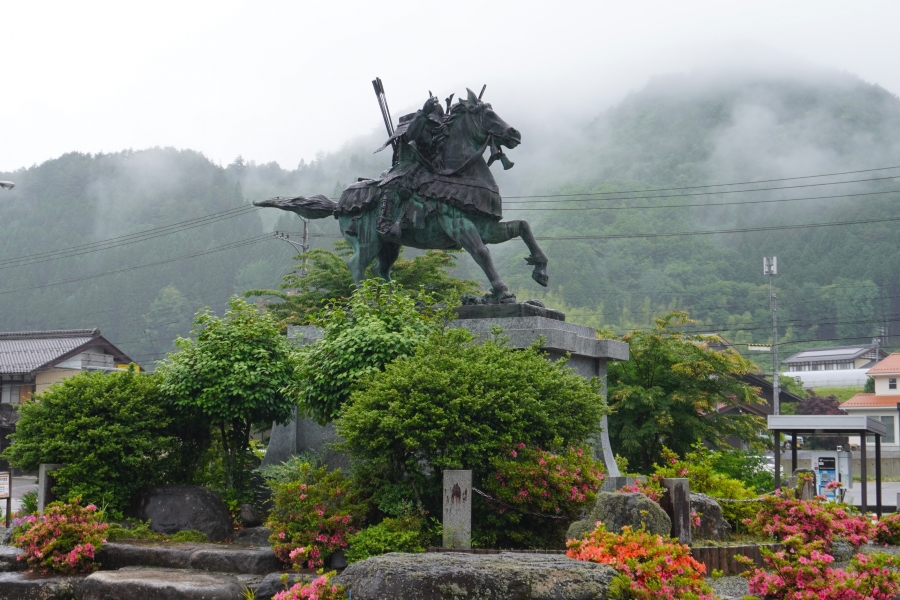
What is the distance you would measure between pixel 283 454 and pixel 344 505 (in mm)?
2991

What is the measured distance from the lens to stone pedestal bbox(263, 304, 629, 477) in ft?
35.2

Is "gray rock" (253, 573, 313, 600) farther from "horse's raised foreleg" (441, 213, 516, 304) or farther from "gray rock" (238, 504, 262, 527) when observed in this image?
"horse's raised foreleg" (441, 213, 516, 304)

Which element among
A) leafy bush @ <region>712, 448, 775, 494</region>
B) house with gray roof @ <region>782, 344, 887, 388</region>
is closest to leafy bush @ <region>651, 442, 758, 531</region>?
leafy bush @ <region>712, 448, 775, 494</region>

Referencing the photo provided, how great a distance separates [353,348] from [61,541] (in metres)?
3.35

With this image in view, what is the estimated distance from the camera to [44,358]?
120 feet

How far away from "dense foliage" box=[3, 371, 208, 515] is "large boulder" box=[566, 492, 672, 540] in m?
5.35

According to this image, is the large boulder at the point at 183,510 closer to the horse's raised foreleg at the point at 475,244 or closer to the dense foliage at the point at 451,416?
the dense foliage at the point at 451,416

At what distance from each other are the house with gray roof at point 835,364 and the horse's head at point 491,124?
61.9 meters

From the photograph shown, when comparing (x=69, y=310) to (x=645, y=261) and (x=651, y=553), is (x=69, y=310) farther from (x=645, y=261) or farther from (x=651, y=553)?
(x=651, y=553)

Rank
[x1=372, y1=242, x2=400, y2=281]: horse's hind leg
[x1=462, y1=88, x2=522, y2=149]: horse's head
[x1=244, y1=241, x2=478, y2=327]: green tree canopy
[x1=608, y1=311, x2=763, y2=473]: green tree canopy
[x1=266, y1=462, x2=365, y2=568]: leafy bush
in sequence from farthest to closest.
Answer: [x1=244, y1=241, x2=478, y2=327]: green tree canopy → [x1=608, y1=311, x2=763, y2=473]: green tree canopy → [x1=372, y1=242, x2=400, y2=281]: horse's hind leg → [x1=462, y1=88, x2=522, y2=149]: horse's head → [x1=266, y1=462, x2=365, y2=568]: leafy bush

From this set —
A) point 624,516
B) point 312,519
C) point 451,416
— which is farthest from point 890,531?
point 312,519

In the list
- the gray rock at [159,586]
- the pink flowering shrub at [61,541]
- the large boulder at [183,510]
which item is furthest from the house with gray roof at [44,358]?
the gray rock at [159,586]

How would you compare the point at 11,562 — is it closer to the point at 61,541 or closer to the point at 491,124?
the point at 61,541

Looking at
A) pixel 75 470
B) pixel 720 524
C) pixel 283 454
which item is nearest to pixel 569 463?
pixel 720 524
